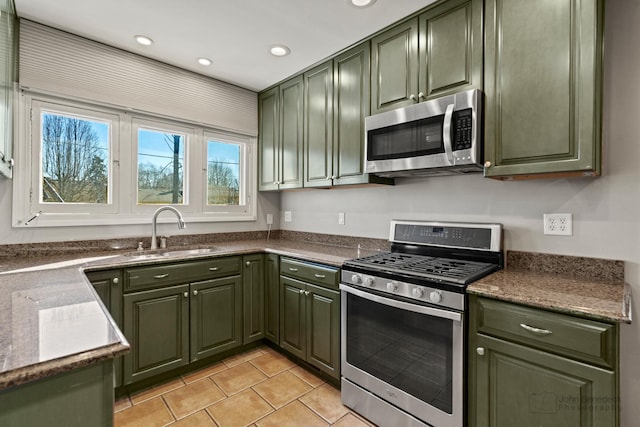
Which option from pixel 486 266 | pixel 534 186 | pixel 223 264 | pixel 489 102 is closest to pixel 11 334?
pixel 223 264

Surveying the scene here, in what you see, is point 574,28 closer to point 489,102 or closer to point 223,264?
point 489,102

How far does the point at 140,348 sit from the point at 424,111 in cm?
246

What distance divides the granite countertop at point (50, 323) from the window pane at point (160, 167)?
3.11ft

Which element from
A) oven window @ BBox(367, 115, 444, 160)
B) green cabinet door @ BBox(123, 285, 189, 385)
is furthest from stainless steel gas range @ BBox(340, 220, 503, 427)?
green cabinet door @ BBox(123, 285, 189, 385)

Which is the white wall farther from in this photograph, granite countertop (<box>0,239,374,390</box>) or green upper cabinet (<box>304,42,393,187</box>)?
granite countertop (<box>0,239,374,390</box>)

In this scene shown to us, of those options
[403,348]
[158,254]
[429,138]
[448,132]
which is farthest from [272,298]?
[448,132]

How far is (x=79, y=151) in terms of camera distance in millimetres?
2443

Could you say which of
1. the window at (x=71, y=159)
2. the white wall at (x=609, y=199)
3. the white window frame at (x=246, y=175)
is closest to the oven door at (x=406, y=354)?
the white wall at (x=609, y=199)

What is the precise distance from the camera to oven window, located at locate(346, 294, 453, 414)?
5.18 feet

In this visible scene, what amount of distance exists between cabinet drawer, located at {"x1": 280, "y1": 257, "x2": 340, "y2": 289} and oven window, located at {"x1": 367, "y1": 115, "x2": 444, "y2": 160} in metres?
0.86

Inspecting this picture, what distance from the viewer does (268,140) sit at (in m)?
3.32

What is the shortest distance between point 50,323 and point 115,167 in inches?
76.4

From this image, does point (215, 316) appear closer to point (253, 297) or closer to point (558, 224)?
point (253, 297)

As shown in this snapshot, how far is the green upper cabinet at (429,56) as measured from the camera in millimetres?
1779
